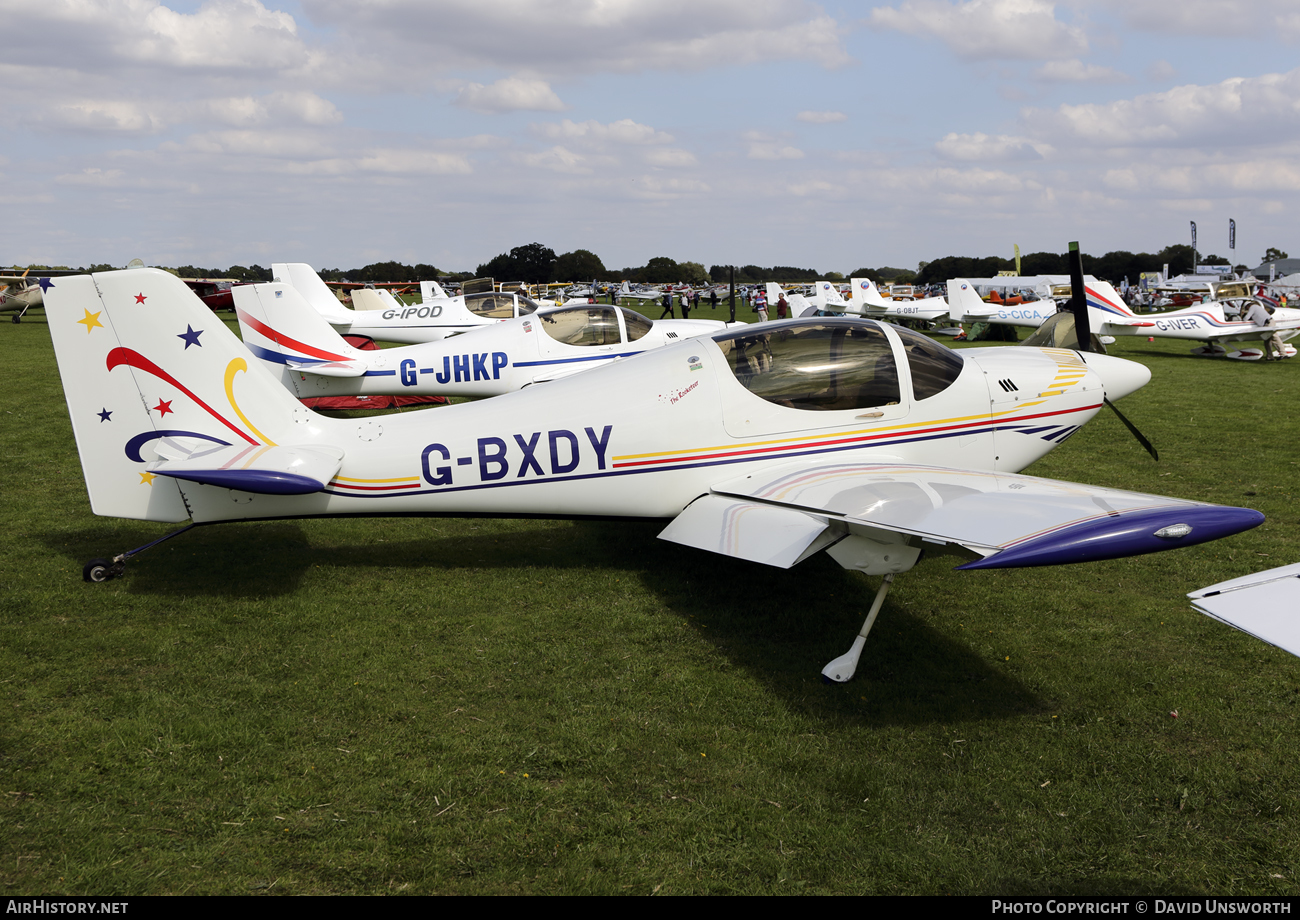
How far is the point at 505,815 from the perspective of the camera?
3.53 m

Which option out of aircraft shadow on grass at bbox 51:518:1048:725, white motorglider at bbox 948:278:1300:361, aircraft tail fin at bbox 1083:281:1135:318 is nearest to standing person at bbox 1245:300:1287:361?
white motorglider at bbox 948:278:1300:361

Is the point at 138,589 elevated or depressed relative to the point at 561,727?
elevated

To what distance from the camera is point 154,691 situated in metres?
4.53

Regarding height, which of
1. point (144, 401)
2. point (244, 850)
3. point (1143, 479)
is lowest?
point (1143, 479)

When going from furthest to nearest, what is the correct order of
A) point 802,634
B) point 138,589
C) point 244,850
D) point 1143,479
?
point 1143,479
point 138,589
point 802,634
point 244,850

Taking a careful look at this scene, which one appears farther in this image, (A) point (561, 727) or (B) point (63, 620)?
(B) point (63, 620)

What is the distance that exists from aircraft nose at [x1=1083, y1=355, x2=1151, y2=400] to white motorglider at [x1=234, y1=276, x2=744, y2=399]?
5.71 metres

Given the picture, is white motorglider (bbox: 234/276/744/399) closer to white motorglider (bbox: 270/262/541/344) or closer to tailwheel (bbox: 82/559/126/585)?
tailwheel (bbox: 82/559/126/585)

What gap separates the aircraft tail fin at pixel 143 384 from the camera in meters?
5.43

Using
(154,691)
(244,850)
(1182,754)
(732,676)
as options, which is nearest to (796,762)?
(732,676)

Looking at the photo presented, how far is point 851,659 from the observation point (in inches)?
185
